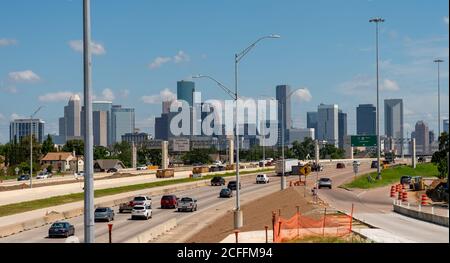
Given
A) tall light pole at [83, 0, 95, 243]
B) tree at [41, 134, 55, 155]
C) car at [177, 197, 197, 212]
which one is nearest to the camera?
tall light pole at [83, 0, 95, 243]

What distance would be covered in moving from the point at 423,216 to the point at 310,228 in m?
9.85

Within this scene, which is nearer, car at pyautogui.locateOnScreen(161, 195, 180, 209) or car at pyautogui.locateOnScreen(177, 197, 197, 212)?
car at pyautogui.locateOnScreen(177, 197, 197, 212)

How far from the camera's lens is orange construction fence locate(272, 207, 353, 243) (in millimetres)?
28666

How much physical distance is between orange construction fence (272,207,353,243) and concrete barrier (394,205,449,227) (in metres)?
4.30

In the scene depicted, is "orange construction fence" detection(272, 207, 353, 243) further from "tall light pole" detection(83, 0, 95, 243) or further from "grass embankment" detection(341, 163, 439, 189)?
"grass embankment" detection(341, 163, 439, 189)

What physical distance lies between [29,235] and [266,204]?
25716mm

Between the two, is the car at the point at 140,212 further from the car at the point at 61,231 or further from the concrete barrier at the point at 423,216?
the concrete barrier at the point at 423,216

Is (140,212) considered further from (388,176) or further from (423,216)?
(388,176)

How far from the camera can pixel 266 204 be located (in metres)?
59.7

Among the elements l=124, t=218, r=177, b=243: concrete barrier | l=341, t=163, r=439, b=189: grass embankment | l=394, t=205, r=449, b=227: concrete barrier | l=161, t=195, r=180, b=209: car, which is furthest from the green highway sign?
l=124, t=218, r=177, b=243: concrete barrier

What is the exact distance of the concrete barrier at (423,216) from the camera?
35694 millimetres

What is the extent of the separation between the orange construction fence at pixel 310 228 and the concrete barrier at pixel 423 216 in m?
4.30

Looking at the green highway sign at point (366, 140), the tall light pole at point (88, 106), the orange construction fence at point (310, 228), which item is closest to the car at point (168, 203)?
the orange construction fence at point (310, 228)
